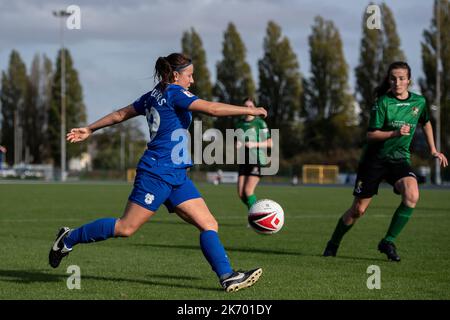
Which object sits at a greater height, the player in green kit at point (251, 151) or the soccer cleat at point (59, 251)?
the player in green kit at point (251, 151)

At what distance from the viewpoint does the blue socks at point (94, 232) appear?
7.12 m

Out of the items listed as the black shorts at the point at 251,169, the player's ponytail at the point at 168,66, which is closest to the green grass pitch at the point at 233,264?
the black shorts at the point at 251,169

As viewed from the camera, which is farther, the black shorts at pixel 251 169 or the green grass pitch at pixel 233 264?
the black shorts at pixel 251 169

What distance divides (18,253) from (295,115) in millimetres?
67796

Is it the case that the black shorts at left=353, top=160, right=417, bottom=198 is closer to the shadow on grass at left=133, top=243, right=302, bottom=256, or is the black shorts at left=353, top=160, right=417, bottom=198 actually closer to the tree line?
the shadow on grass at left=133, top=243, right=302, bottom=256

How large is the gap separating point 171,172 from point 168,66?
37.3 inches

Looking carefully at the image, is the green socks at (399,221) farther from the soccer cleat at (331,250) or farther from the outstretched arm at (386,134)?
the outstretched arm at (386,134)

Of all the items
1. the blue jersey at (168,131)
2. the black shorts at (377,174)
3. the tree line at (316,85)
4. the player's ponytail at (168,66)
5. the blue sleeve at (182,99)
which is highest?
the tree line at (316,85)

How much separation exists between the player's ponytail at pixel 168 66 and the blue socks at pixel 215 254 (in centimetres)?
141

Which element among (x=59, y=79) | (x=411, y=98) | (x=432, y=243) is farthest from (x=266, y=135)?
(x=59, y=79)

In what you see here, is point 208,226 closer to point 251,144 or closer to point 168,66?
point 168,66

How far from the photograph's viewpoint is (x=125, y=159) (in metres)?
106

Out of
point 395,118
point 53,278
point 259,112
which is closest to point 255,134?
point 395,118

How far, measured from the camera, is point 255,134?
46.7 ft
